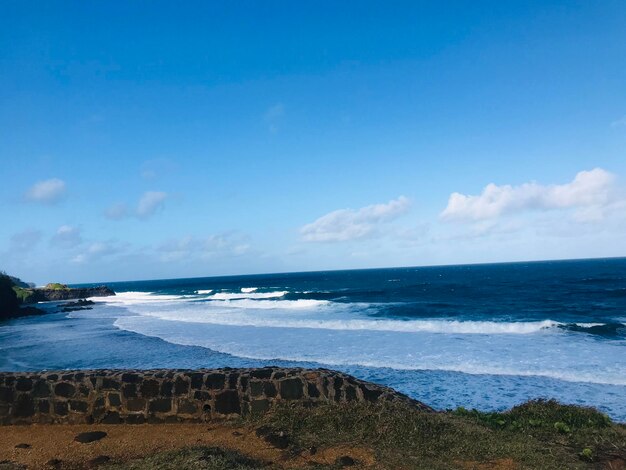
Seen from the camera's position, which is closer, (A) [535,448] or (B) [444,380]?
(A) [535,448]

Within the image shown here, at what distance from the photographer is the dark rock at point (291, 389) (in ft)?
24.4

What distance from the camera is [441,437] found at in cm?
628

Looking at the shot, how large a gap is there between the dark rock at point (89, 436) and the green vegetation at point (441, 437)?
1447 mm

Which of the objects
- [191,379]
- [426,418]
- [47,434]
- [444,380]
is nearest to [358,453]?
[426,418]

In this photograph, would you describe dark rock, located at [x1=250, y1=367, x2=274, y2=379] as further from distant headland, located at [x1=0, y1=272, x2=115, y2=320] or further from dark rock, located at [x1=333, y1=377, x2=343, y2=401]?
distant headland, located at [x1=0, y1=272, x2=115, y2=320]

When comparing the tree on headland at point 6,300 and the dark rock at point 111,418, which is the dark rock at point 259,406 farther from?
the tree on headland at point 6,300

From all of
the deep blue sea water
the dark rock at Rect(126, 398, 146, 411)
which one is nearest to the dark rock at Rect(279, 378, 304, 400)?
the dark rock at Rect(126, 398, 146, 411)

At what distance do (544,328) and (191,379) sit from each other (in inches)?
922

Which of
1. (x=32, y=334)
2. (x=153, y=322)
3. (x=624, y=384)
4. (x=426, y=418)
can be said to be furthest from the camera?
(x=153, y=322)

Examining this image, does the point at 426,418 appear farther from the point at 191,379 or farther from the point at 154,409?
the point at 154,409

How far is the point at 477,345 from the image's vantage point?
20.0 meters

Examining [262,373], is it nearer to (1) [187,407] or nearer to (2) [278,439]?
(1) [187,407]

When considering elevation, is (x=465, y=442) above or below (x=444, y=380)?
above

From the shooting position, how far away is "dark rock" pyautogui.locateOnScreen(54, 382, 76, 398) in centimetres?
760
